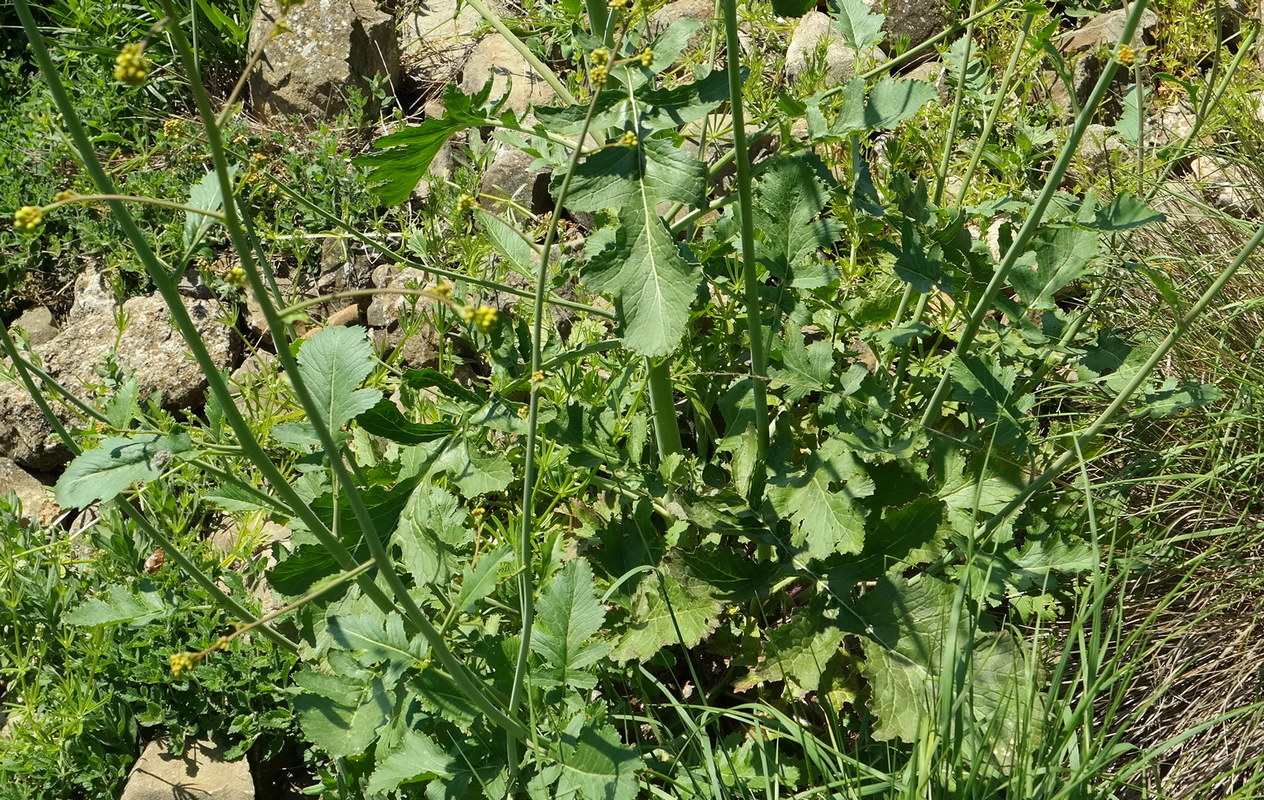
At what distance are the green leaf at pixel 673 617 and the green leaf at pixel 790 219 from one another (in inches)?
24.0

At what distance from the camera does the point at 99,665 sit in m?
2.48

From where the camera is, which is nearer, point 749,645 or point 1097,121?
point 749,645

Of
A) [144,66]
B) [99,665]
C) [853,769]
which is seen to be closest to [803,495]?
[853,769]

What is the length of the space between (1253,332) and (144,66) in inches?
103

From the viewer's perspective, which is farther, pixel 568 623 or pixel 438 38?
pixel 438 38

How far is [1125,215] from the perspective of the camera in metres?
1.77

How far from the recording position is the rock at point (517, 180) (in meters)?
3.80

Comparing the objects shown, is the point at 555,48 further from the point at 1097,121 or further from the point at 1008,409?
the point at 1008,409

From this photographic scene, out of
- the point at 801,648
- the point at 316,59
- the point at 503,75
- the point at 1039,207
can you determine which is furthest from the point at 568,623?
the point at 316,59

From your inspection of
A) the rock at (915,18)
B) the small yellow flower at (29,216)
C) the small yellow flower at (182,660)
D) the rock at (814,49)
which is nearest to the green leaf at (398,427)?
the small yellow flower at (182,660)

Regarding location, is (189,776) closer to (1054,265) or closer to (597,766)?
(597,766)

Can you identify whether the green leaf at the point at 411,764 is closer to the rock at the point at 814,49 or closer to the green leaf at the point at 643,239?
the green leaf at the point at 643,239

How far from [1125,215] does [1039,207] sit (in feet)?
0.52

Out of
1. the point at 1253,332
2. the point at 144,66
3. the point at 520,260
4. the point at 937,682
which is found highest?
the point at 144,66
